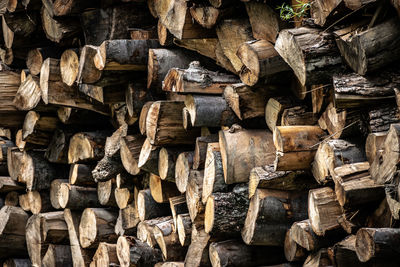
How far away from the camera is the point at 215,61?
10.9 ft

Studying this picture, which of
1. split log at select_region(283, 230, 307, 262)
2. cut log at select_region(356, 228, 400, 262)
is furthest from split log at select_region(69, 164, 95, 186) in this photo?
cut log at select_region(356, 228, 400, 262)

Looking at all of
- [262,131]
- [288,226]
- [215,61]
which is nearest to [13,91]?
[215,61]

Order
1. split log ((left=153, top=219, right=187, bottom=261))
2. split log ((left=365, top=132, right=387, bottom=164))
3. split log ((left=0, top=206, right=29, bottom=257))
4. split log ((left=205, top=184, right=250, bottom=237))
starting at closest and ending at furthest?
split log ((left=365, top=132, right=387, bottom=164)), split log ((left=205, top=184, right=250, bottom=237)), split log ((left=153, top=219, right=187, bottom=261)), split log ((left=0, top=206, right=29, bottom=257))

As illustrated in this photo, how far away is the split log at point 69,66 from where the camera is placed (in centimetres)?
374

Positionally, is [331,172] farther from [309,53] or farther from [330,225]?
[309,53]

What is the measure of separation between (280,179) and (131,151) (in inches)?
46.9

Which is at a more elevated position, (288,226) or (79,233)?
(288,226)

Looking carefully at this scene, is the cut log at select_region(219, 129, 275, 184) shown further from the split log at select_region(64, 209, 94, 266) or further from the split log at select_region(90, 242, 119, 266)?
the split log at select_region(64, 209, 94, 266)

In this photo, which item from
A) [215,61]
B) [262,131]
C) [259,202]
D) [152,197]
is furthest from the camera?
[152,197]

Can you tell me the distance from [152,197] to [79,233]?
97cm

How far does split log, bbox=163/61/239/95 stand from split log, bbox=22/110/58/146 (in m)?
1.65

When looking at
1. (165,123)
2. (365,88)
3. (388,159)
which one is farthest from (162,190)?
(388,159)

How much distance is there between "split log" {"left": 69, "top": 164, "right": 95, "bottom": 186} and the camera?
4.28 m

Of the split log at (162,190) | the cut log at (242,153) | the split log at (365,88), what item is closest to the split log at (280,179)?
the cut log at (242,153)
